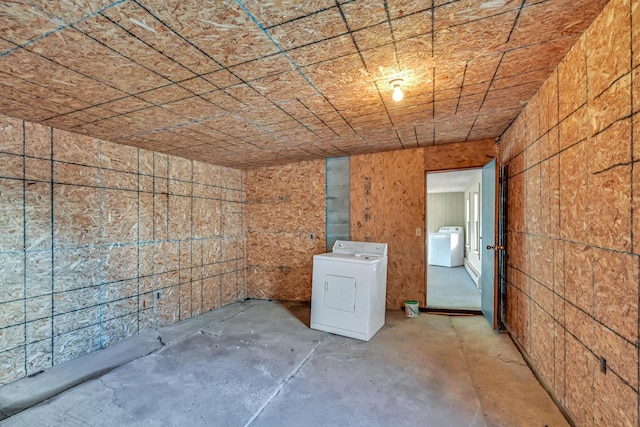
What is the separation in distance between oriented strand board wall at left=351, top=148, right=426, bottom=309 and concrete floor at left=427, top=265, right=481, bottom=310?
1.96 ft

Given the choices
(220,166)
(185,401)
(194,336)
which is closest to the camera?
(185,401)

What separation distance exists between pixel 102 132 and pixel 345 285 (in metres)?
2.97

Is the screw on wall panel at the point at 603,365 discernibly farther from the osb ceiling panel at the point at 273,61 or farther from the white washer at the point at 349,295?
the white washer at the point at 349,295

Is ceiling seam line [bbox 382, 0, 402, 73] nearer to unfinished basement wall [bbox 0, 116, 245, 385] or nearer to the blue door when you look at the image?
the blue door

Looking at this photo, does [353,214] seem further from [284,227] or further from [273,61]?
[273,61]

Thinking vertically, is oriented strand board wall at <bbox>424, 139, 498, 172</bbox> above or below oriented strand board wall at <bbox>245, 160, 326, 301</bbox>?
above

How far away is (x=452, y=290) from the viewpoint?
5.25 m

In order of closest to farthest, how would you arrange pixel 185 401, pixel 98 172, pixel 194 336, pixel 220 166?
pixel 185 401 → pixel 98 172 → pixel 194 336 → pixel 220 166

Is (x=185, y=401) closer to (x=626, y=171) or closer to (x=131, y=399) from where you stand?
(x=131, y=399)

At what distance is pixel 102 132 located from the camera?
2846 millimetres

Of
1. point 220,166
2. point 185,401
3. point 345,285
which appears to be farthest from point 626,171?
point 220,166

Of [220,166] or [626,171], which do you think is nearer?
[626,171]

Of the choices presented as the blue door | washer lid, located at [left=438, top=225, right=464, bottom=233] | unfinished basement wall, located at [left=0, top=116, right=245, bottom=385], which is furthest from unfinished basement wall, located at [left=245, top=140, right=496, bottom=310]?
washer lid, located at [left=438, top=225, right=464, bottom=233]

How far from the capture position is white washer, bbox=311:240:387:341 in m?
3.16
